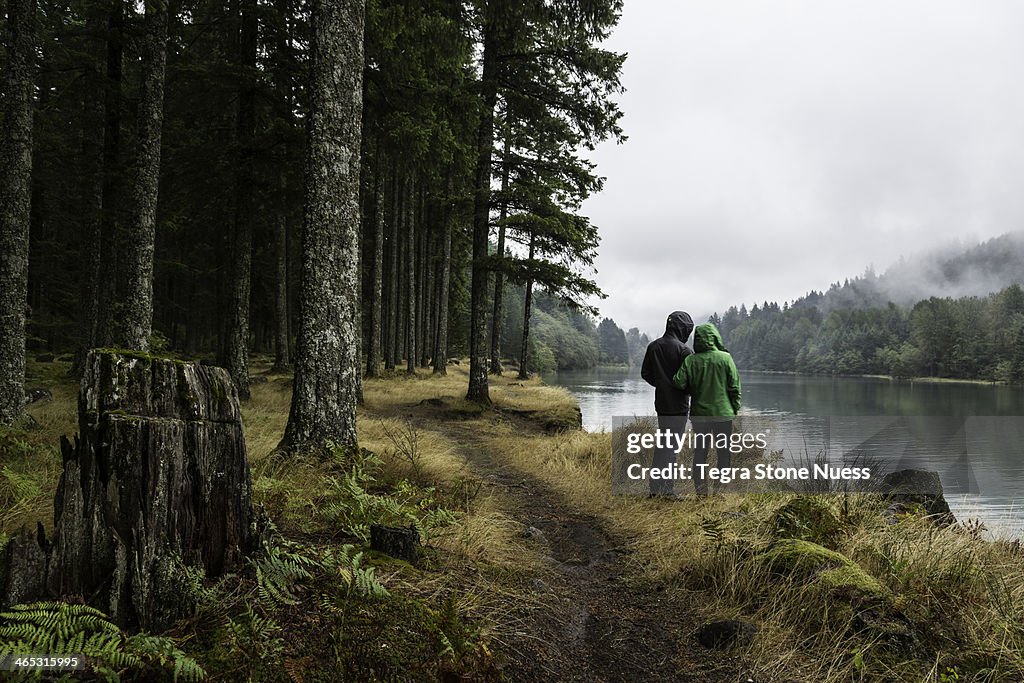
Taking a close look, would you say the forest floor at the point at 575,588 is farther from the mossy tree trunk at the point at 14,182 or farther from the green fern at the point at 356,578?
the mossy tree trunk at the point at 14,182

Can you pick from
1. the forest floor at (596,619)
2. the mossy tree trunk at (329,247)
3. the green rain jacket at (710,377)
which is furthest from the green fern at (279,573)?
the green rain jacket at (710,377)

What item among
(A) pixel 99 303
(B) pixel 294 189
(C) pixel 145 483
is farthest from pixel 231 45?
(C) pixel 145 483

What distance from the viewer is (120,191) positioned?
14.6 metres

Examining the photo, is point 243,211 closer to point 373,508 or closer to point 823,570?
point 373,508

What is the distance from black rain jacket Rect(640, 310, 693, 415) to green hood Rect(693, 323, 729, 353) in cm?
23

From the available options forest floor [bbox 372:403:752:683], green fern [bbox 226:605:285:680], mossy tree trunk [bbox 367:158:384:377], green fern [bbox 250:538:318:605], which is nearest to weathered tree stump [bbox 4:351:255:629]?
green fern [bbox 250:538:318:605]

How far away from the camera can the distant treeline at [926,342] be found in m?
76.9

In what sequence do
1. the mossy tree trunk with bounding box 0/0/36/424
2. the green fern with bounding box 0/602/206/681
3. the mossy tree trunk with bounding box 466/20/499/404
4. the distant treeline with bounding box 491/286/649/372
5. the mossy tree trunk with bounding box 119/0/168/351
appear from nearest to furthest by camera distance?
the green fern with bounding box 0/602/206/681 → the mossy tree trunk with bounding box 0/0/36/424 → the mossy tree trunk with bounding box 119/0/168/351 → the mossy tree trunk with bounding box 466/20/499/404 → the distant treeline with bounding box 491/286/649/372

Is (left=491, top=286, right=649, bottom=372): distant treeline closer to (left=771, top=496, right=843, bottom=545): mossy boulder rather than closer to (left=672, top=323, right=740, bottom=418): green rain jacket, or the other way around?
(left=672, top=323, right=740, bottom=418): green rain jacket

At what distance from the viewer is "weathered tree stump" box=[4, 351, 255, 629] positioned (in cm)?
233

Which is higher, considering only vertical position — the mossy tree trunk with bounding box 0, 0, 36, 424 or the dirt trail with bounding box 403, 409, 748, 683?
the mossy tree trunk with bounding box 0, 0, 36, 424

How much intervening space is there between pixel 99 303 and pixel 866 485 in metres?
17.5

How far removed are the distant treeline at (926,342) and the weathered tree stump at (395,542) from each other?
190 ft

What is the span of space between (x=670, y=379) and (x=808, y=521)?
8.23 ft
